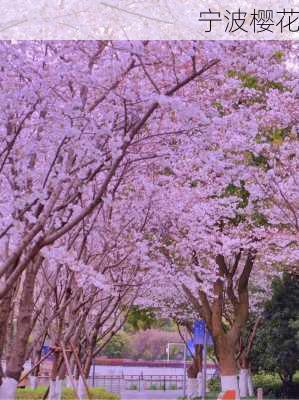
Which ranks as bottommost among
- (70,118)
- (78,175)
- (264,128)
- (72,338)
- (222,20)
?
(72,338)

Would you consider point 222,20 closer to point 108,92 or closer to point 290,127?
point 108,92

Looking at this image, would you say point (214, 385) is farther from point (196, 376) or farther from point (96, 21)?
point (96, 21)

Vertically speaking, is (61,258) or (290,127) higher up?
(290,127)

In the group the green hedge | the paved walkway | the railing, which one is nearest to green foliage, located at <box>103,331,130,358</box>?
the railing

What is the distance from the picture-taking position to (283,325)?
18.1 m

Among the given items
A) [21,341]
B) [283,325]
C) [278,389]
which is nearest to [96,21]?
[21,341]

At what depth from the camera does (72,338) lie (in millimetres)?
9523

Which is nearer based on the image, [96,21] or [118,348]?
[96,21]

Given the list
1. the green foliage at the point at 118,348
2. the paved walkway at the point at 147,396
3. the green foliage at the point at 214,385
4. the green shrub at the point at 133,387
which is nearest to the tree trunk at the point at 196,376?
the paved walkway at the point at 147,396

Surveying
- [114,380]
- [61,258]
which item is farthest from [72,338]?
[114,380]

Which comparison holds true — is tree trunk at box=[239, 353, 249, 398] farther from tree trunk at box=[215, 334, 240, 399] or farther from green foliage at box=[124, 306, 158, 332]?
tree trunk at box=[215, 334, 240, 399]

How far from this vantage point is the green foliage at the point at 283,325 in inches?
706

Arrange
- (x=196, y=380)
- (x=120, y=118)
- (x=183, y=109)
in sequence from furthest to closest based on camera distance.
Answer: (x=196, y=380) < (x=120, y=118) < (x=183, y=109)

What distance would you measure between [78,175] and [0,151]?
1.05 m
